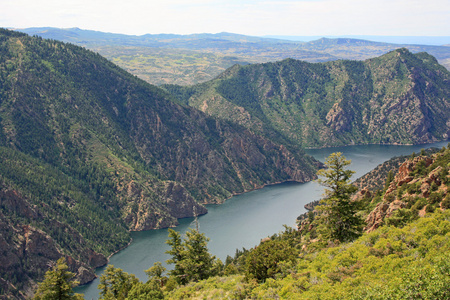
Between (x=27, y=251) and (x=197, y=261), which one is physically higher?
(x=197, y=261)

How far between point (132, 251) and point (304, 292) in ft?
424

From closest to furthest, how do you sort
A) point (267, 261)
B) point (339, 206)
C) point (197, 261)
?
1. point (267, 261)
2. point (339, 206)
3. point (197, 261)

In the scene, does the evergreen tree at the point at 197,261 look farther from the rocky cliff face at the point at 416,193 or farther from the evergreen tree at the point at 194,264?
the rocky cliff face at the point at 416,193

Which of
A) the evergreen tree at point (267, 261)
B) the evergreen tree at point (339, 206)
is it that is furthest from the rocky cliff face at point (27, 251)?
the evergreen tree at point (339, 206)

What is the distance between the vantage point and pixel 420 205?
66.4 metres

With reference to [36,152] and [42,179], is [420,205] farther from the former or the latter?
[36,152]

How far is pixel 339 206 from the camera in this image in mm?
67688

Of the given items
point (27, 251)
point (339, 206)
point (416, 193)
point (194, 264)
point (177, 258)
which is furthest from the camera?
point (27, 251)

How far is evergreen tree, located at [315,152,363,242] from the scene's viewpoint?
6731cm

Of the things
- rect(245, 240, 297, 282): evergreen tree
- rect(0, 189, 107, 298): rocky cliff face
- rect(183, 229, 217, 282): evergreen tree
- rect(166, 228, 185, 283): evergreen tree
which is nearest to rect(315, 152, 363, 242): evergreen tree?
rect(245, 240, 297, 282): evergreen tree

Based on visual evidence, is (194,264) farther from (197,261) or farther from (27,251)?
(27,251)

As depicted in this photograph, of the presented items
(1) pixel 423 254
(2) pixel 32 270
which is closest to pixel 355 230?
(1) pixel 423 254

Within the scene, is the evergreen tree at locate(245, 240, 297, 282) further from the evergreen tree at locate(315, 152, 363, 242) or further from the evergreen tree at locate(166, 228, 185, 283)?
the evergreen tree at locate(166, 228, 185, 283)

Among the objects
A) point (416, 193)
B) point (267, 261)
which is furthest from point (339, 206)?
point (416, 193)
